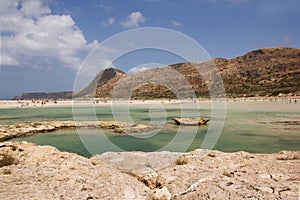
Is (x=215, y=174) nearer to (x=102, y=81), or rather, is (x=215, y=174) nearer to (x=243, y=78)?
(x=102, y=81)

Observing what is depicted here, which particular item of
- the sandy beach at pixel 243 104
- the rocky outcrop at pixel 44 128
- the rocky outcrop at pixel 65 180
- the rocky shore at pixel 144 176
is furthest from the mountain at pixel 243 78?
the rocky outcrop at pixel 65 180

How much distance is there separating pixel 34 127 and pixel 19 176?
77.8 ft

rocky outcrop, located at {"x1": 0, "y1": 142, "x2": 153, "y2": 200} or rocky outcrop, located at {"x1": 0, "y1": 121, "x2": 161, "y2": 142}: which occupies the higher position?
rocky outcrop, located at {"x1": 0, "y1": 142, "x2": 153, "y2": 200}

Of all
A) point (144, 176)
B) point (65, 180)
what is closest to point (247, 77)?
point (144, 176)

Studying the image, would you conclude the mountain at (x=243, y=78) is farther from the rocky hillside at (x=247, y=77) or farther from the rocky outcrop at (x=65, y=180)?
the rocky outcrop at (x=65, y=180)

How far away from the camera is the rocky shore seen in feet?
19.4

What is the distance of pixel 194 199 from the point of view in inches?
233

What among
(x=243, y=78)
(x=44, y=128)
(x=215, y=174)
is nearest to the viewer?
(x=215, y=174)

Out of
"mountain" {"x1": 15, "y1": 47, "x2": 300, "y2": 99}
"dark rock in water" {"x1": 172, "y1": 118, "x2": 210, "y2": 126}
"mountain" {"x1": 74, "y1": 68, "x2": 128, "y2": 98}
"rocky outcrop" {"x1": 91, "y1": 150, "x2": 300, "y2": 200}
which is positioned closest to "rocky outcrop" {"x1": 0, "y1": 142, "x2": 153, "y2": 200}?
"rocky outcrop" {"x1": 91, "y1": 150, "x2": 300, "y2": 200}

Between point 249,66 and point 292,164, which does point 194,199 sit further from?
point 249,66

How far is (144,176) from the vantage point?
26.0 feet

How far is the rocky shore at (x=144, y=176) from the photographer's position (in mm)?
5902

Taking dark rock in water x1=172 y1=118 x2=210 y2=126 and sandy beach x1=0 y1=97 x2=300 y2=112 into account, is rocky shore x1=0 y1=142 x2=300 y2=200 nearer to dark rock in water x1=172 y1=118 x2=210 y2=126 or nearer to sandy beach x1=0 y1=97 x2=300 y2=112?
dark rock in water x1=172 y1=118 x2=210 y2=126

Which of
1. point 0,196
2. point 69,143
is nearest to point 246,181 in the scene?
point 0,196
